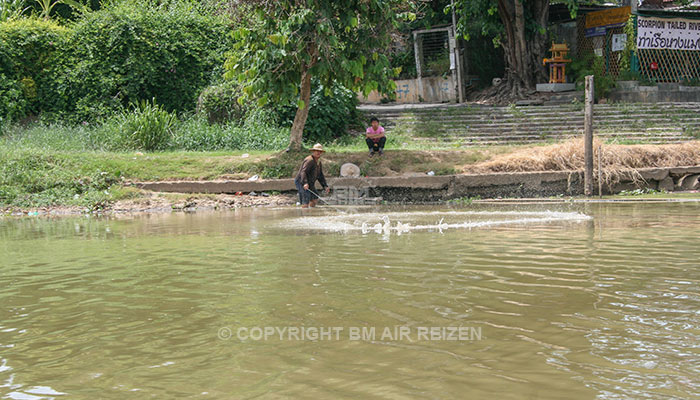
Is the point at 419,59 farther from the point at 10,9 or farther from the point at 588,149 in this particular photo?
the point at 10,9

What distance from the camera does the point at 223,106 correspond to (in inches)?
854

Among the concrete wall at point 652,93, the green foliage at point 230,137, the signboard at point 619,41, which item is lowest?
the green foliage at point 230,137

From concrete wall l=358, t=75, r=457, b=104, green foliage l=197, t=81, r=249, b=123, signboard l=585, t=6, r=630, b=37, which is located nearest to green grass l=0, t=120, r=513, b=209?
green foliage l=197, t=81, r=249, b=123

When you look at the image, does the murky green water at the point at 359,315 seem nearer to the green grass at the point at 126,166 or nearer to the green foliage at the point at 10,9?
the green grass at the point at 126,166

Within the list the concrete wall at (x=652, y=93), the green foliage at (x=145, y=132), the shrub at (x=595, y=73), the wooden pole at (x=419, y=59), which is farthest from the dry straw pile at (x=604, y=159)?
the wooden pole at (x=419, y=59)

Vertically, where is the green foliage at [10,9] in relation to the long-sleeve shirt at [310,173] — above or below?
above

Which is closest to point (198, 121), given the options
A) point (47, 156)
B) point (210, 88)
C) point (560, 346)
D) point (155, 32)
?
point (210, 88)

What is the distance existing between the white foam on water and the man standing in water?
181 centimetres

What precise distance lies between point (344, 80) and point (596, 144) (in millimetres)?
5907

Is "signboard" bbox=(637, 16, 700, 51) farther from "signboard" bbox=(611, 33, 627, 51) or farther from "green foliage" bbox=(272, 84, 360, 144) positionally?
"green foliage" bbox=(272, 84, 360, 144)

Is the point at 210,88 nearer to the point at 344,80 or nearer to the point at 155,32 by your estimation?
the point at 155,32

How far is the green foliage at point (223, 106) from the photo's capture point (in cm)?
2159

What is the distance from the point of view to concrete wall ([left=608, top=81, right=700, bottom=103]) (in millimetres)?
22266

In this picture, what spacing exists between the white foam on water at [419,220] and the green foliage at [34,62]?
13433mm
